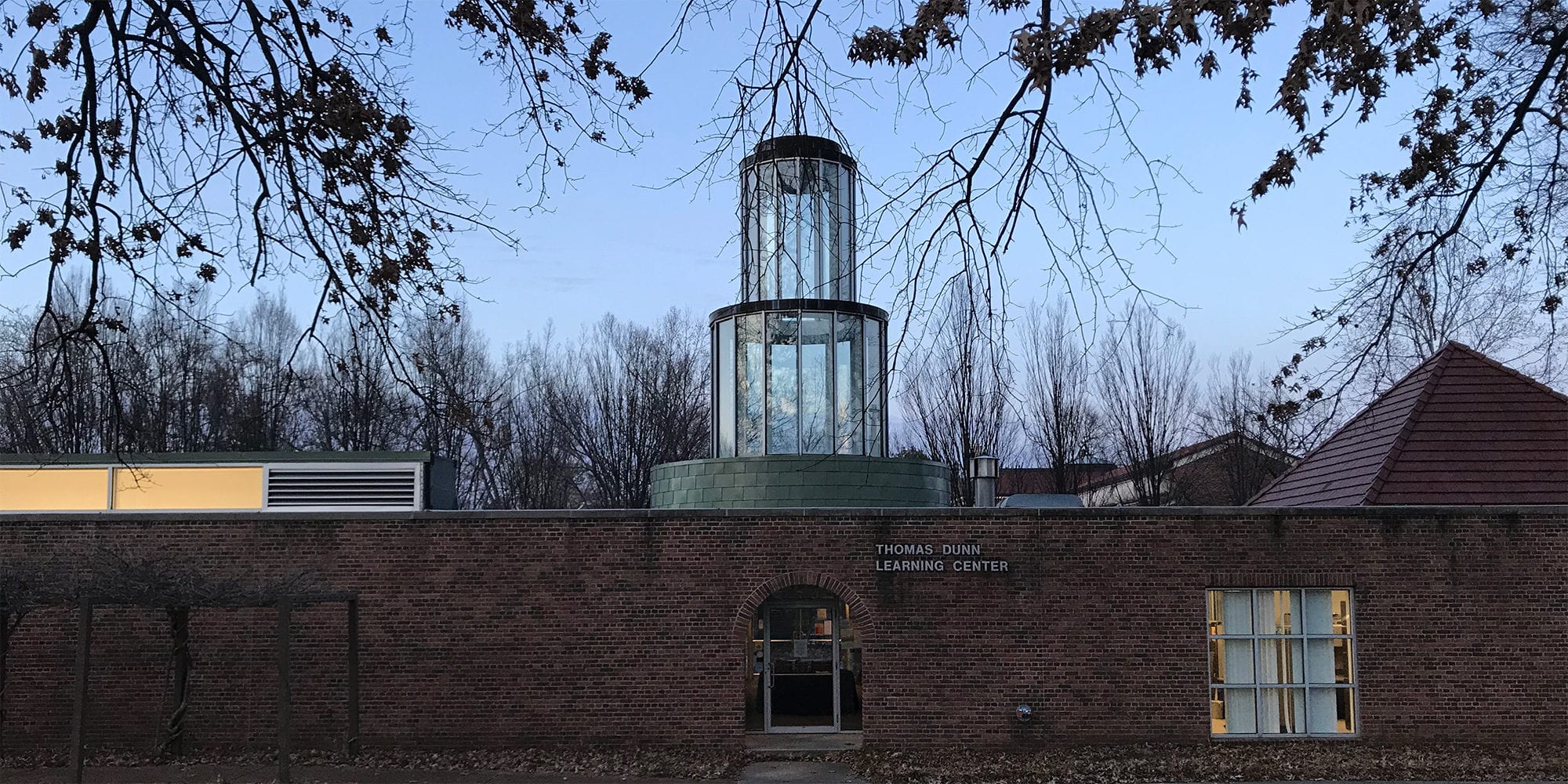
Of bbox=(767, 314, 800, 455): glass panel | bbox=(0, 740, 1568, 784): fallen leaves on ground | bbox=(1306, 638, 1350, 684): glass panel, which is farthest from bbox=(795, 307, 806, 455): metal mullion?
bbox=(1306, 638, 1350, 684): glass panel

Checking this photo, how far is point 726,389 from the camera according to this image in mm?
19734

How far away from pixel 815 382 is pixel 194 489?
914cm

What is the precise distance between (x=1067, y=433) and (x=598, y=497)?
53.9ft

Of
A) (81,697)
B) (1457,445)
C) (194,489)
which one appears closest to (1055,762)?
(1457,445)

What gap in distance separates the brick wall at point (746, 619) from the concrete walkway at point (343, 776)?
94 centimetres

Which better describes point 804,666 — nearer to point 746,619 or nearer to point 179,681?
point 746,619

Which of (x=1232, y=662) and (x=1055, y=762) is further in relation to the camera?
(x=1232, y=662)

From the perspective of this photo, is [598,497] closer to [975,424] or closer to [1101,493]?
[975,424]

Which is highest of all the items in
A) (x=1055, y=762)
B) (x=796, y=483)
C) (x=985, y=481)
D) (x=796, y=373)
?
(x=796, y=373)

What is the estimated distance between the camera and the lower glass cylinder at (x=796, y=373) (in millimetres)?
19203

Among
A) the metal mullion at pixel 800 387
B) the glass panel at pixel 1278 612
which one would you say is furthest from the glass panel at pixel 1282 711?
the metal mullion at pixel 800 387

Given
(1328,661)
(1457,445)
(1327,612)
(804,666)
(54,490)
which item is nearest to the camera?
(1328,661)

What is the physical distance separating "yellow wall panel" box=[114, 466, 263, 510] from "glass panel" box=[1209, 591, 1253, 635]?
42.5ft

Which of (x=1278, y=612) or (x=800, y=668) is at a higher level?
(x=1278, y=612)
